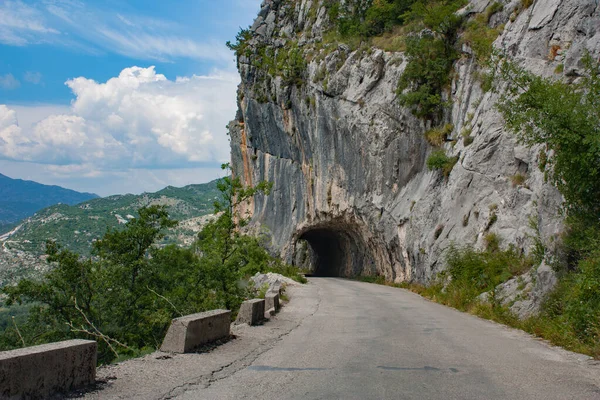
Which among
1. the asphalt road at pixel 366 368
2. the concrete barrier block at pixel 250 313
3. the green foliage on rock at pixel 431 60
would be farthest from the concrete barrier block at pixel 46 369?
the green foliage on rock at pixel 431 60

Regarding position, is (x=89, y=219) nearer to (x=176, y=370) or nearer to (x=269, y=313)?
(x=269, y=313)

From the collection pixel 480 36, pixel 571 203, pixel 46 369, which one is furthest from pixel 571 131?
pixel 480 36

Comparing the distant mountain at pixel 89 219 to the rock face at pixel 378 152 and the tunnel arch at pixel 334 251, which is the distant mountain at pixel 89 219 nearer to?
the tunnel arch at pixel 334 251

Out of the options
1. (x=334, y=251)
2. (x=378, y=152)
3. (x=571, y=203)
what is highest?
(x=378, y=152)

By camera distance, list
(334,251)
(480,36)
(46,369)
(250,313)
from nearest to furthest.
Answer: (46,369) → (250,313) → (480,36) → (334,251)

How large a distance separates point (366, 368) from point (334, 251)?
45919mm

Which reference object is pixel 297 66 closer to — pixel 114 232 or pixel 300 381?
pixel 114 232

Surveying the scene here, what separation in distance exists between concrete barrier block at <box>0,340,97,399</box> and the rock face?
10407 mm

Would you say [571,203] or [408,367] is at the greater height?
[571,203]

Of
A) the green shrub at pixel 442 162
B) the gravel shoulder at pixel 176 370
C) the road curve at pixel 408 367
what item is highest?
the green shrub at pixel 442 162

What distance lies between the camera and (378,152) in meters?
32.1

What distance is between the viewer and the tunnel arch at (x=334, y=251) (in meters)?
39.7

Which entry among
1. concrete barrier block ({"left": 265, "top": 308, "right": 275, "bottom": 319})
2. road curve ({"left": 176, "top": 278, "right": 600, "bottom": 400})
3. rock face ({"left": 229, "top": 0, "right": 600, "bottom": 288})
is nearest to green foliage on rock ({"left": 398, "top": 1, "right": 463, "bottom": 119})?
rock face ({"left": 229, "top": 0, "right": 600, "bottom": 288})

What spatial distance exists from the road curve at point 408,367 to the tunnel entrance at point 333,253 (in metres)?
27.4
